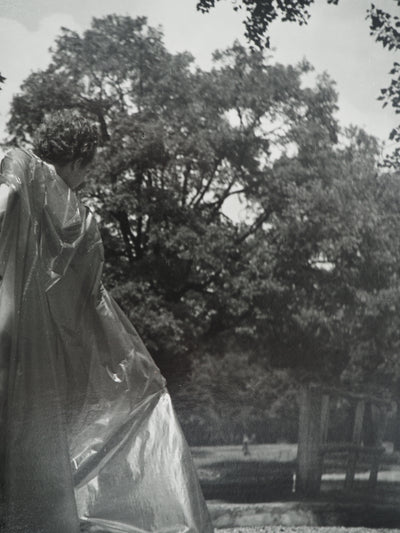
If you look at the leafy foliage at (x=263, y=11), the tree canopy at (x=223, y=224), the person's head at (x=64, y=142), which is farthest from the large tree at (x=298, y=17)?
the person's head at (x=64, y=142)

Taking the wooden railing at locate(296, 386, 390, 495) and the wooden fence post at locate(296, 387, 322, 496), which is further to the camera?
the wooden fence post at locate(296, 387, 322, 496)

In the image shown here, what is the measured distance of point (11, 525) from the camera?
1.58 metres

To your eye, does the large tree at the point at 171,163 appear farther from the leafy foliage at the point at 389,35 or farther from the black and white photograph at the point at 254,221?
the leafy foliage at the point at 389,35

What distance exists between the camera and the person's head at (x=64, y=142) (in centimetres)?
198

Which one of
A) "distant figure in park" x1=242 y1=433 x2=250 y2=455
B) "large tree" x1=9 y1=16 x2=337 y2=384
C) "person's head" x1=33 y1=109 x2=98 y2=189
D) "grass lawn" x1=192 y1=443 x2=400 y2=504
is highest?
"large tree" x1=9 y1=16 x2=337 y2=384

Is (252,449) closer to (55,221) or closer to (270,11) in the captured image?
(270,11)

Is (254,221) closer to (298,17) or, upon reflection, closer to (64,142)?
(298,17)

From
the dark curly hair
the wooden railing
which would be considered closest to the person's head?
the dark curly hair

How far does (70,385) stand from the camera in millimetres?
1891

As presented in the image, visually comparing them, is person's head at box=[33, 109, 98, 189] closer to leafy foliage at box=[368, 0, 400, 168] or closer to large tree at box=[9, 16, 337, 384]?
leafy foliage at box=[368, 0, 400, 168]

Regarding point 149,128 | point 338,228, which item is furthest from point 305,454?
point 149,128

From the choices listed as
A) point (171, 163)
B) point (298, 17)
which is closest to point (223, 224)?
point (171, 163)

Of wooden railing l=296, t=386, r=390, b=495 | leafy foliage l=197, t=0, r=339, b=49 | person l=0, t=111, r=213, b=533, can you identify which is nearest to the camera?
person l=0, t=111, r=213, b=533

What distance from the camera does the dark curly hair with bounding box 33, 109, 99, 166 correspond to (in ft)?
6.48
